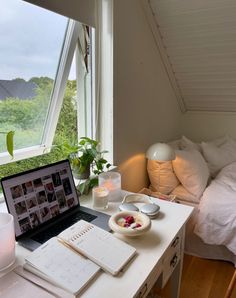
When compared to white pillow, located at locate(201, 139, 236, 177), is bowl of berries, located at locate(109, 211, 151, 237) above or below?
above

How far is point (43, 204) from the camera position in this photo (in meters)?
1.07

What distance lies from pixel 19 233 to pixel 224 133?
2584 millimetres

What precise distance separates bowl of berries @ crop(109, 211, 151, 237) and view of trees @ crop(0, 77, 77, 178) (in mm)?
608

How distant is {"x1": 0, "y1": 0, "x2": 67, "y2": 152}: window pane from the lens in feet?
3.78

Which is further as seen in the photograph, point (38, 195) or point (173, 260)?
point (173, 260)

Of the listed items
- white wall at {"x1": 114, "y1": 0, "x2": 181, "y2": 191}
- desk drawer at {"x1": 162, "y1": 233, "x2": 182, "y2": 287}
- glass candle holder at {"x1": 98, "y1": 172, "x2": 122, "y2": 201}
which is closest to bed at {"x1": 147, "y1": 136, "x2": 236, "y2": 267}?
white wall at {"x1": 114, "y1": 0, "x2": 181, "y2": 191}

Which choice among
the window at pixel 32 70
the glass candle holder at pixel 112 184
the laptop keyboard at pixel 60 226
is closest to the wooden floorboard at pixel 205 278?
the glass candle holder at pixel 112 184

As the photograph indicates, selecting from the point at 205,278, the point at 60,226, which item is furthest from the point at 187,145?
the point at 60,226

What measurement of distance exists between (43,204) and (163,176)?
122 centimetres

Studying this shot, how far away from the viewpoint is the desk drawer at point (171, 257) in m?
1.06

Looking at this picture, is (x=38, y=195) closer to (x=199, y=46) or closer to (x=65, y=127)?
(x=65, y=127)

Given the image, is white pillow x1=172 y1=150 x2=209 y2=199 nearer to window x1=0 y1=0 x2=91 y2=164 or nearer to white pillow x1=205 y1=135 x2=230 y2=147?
white pillow x1=205 y1=135 x2=230 y2=147

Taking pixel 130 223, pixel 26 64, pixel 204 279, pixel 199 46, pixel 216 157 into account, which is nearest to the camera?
pixel 130 223

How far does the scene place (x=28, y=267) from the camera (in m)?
0.82
